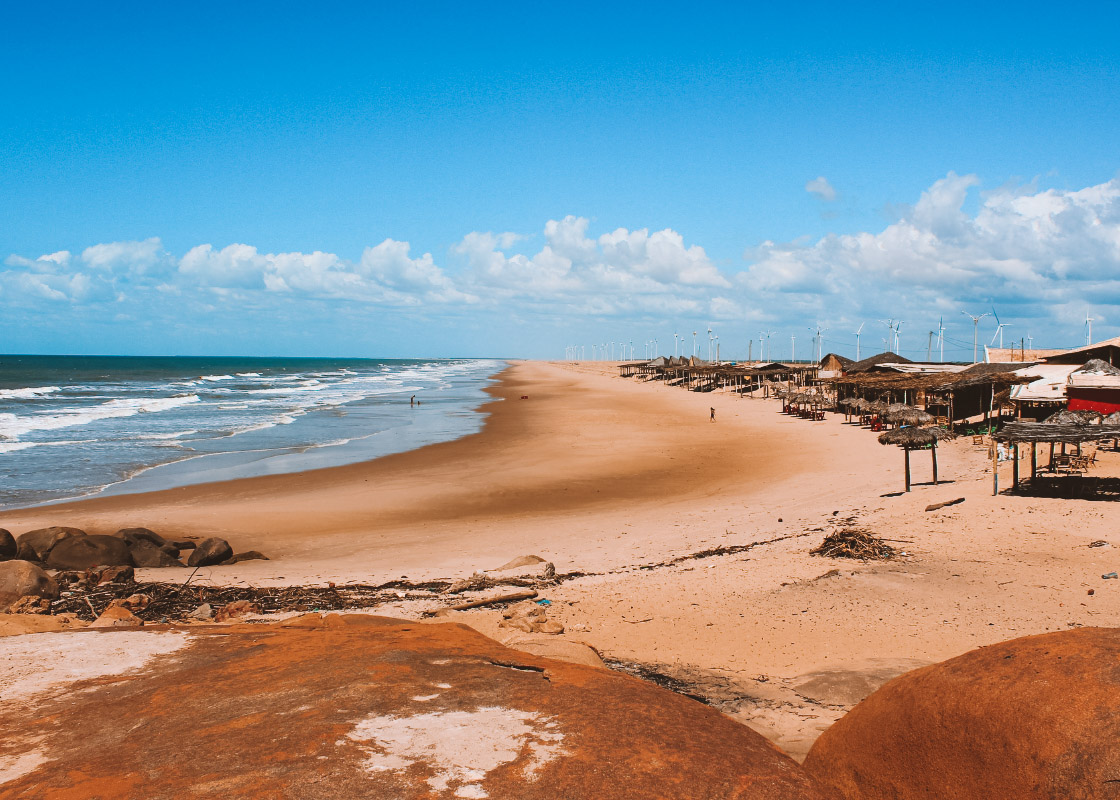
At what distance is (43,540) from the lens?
1292 centimetres

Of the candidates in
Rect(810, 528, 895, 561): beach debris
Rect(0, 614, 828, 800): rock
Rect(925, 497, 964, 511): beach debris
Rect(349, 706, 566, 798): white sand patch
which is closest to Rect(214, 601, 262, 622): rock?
Rect(0, 614, 828, 800): rock

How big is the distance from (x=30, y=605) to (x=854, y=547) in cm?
1252

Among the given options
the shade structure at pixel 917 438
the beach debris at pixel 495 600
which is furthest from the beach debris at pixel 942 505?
the beach debris at pixel 495 600

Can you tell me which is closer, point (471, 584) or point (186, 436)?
point (471, 584)

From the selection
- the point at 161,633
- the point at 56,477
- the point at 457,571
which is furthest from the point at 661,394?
the point at 161,633

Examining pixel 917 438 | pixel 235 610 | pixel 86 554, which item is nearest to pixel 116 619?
A: pixel 235 610

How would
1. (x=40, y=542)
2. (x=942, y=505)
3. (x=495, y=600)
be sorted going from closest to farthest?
(x=495, y=600), (x=40, y=542), (x=942, y=505)

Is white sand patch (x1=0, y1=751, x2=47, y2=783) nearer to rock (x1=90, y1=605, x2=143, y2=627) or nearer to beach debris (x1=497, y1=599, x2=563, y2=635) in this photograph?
rock (x1=90, y1=605, x2=143, y2=627)

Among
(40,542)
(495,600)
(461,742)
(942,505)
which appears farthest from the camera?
(942,505)

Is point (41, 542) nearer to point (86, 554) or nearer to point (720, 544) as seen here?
point (86, 554)

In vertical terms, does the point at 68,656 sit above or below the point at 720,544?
above

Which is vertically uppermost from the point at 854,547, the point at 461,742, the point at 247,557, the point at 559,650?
the point at 461,742

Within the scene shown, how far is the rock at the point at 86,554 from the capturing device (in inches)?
487

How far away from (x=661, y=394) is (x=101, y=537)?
54.5 meters
